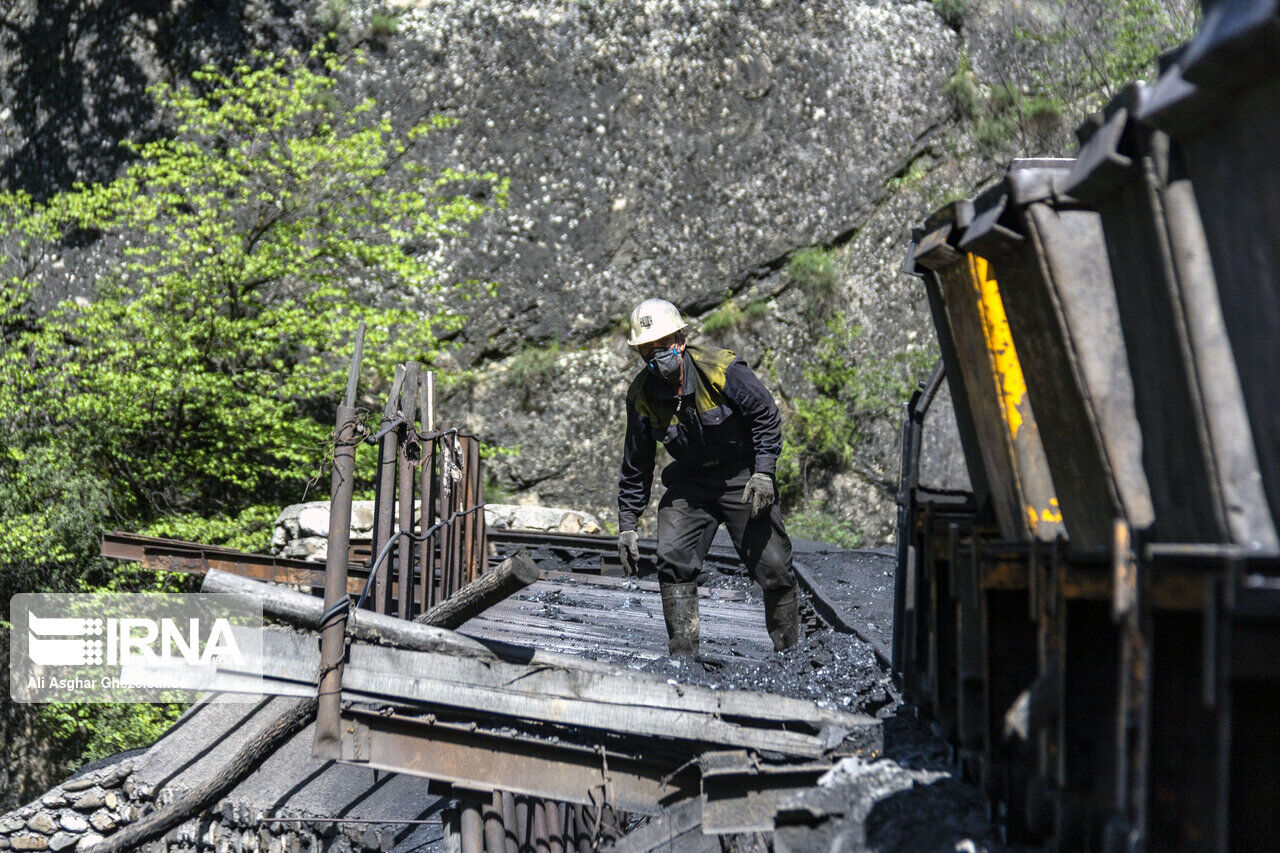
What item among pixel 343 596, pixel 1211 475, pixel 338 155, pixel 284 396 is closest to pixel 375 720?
pixel 343 596

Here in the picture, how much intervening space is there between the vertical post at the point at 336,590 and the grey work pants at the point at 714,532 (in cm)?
173

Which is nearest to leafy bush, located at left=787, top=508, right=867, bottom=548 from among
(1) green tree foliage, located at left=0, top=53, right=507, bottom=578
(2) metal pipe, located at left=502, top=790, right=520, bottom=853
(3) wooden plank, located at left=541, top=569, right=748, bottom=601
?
(1) green tree foliage, located at left=0, top=53, right=507, bottom=578

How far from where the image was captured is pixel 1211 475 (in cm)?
211

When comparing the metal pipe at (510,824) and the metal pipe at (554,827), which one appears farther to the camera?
the metal pipe at (554,827)

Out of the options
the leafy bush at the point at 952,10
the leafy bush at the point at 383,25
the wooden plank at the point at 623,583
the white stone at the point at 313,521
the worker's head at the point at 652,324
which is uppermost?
the leafy bush at the point at 952,10

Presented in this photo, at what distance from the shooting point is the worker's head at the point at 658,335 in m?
5.52

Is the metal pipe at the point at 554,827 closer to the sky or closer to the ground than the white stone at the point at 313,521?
closer to the ground

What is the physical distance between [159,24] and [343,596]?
57.9 feet

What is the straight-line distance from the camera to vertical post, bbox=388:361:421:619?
6449 mm

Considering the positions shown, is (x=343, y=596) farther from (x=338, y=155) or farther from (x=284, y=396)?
(x=338, y=155)

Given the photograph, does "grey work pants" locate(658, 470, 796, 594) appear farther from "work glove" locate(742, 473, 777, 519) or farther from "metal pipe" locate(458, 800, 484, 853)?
"metal pipe" locate(458, 800, 484, 853)

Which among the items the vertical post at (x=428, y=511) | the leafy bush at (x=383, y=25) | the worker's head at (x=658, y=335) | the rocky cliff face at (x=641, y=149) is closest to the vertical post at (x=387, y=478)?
the vertical post at (x=428, y=511)

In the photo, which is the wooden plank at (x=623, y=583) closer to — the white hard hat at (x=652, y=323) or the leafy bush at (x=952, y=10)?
the white hard hat at (x=652, y=323)

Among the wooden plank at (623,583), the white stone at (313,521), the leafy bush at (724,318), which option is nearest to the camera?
the wooden plank at (623,583)
